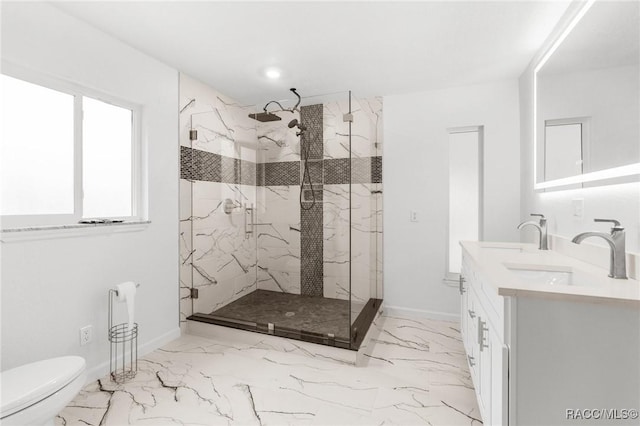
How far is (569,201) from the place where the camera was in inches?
74.2

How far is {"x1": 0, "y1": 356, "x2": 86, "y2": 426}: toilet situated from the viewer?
1.24 metres

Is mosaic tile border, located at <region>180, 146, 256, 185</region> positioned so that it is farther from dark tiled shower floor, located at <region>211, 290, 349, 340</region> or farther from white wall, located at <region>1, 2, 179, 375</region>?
dark tiled shower floor, located at <region>211, 290, 349, 340</region>

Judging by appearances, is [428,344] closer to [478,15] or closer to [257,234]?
[257,234]

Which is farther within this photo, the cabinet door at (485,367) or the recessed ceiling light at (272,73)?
the recessed ceiling light at (272,73)

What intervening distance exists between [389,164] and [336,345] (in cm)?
187

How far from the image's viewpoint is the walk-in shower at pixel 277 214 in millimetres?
2697

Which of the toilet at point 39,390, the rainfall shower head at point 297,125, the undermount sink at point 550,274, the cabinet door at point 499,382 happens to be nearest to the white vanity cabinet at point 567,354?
the cabinet door at point 499,382

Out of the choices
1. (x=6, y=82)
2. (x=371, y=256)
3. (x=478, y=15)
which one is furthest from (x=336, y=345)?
(x=6, y=82)

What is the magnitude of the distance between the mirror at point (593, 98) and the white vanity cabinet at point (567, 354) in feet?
2.12

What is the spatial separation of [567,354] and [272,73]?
263cm

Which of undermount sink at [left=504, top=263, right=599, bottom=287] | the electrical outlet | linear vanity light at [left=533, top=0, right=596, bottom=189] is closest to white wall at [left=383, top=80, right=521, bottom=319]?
linear vanity light at [left=533, top=0, right=596, bottom=189]

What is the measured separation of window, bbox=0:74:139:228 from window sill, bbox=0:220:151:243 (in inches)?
4.2

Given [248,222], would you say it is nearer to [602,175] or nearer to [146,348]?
[146,348]

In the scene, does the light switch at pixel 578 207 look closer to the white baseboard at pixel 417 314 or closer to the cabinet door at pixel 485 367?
the cabinet door at pixel 485 367
